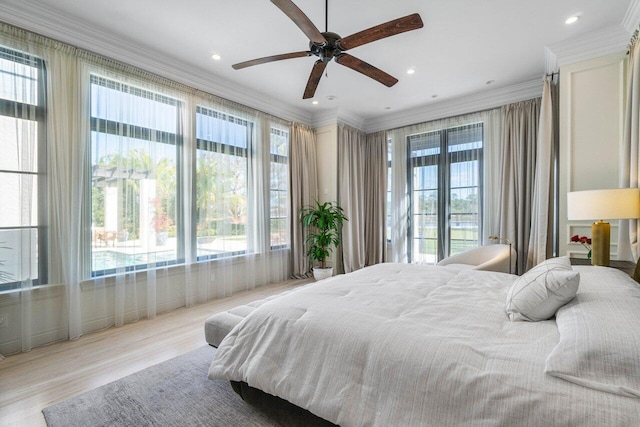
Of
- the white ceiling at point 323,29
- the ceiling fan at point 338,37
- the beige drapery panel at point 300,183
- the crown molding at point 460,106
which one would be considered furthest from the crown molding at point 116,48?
the crown molding at point 460,106

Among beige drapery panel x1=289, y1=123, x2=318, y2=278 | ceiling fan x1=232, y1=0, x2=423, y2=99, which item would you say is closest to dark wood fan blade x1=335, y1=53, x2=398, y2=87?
ceiling fan x1=232, y1=0, x2=423, y2=99

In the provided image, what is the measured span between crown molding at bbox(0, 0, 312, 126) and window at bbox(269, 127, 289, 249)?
54 centimetres

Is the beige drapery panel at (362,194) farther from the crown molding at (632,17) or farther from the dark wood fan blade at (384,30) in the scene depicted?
the crown molding at (632,17)

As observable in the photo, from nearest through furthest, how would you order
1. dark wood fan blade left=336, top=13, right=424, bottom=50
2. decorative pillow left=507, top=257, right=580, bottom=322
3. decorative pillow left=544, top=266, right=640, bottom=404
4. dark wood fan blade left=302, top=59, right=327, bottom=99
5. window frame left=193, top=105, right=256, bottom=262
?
decorative pillow left=544, top=266, right=640, bottom=404
decorative pillow left=507, top=257, right=580, bottom=322
dark wood fan blade left=336, top=13, right=424, bottom=50
dark wood fan blade left=302, top=59, right=327, bottom=99
window frame left=193, top=105, right=256, bottom=262

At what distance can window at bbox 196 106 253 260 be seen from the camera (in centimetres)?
379

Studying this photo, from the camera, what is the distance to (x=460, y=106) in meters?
4.68

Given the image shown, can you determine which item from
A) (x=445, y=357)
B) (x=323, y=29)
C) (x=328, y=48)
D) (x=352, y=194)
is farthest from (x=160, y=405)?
(x=352, y=194)

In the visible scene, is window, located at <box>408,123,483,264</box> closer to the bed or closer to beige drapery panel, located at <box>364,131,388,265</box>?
beige drapery panel, located at <box>364,131,388,265</box>

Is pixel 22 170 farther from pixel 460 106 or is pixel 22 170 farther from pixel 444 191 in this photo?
pixel 460 106

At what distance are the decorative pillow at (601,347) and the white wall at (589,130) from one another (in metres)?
2.43

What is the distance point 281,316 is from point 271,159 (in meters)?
3.54

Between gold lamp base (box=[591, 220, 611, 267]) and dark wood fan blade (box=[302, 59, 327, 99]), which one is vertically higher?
dark wood fan blade (box=[302, 59, 327, 99])

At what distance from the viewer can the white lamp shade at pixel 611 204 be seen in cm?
222

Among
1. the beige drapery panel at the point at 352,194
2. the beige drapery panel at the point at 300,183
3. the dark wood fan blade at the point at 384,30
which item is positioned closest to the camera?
the dark wood fan blade at the point at 384,30
